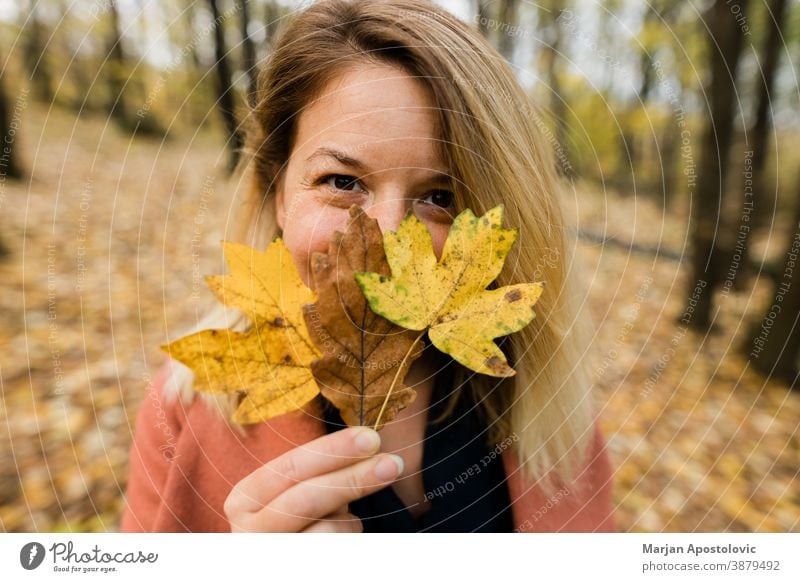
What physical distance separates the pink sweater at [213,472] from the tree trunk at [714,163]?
143cm

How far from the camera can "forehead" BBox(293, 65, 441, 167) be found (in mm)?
516

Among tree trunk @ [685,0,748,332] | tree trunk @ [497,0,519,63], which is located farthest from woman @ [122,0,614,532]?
tree trunk @ [685,0,748,332]

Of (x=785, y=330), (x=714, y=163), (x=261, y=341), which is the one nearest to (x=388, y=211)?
(x=261, y=341)

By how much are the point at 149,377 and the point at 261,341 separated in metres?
1.15

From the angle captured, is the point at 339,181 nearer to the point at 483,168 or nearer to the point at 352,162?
the point at 352,162

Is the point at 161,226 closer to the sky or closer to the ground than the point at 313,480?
closer to the sky

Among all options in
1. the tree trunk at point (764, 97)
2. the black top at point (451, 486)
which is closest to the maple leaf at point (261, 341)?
the black top at point (451, 486)

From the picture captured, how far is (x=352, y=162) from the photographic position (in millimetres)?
525

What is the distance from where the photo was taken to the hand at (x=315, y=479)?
0.47 metres

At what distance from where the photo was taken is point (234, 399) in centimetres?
63

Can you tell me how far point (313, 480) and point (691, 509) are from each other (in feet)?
4.03
